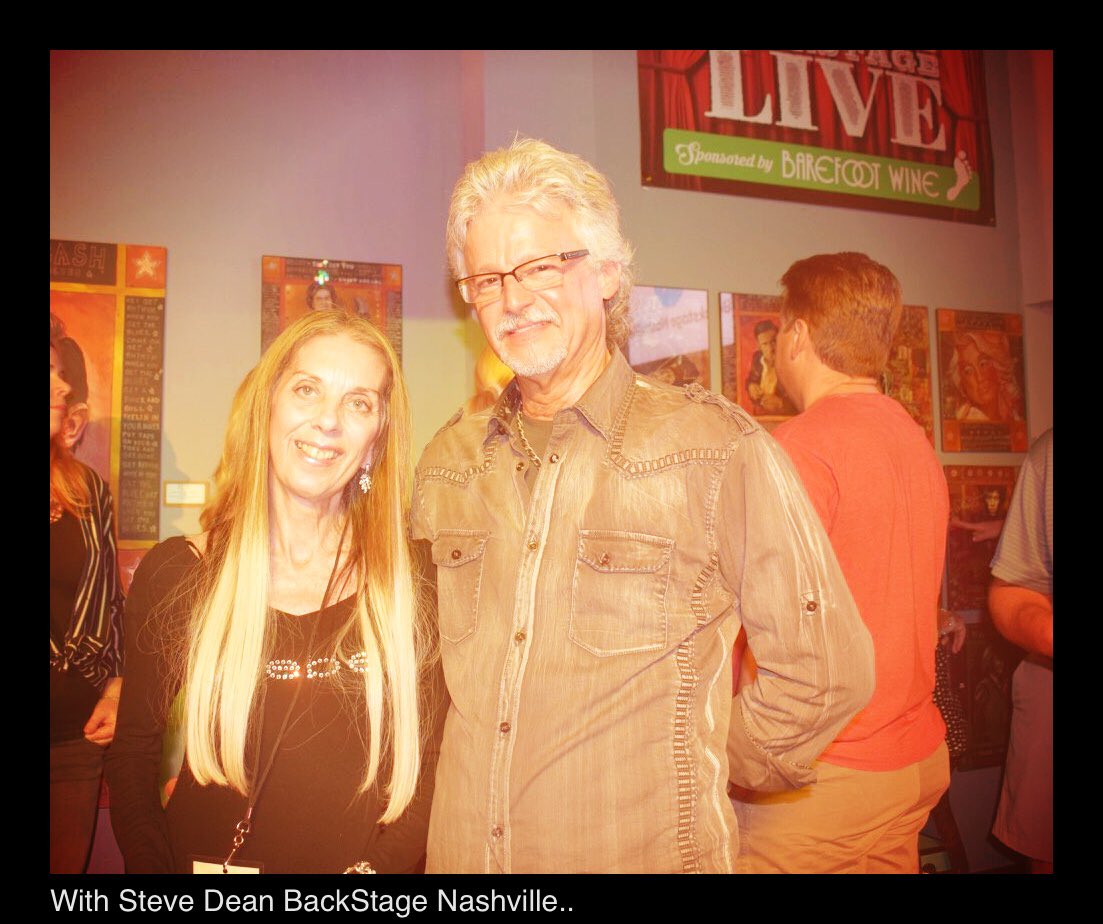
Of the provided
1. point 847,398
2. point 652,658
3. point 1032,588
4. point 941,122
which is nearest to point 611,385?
point 652,658

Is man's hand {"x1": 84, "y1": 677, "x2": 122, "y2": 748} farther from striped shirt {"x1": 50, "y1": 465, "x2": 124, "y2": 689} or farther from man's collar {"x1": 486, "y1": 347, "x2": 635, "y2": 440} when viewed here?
man's collar {"x1": 486, "y1": 347, "x2": 635, "y2": 440}

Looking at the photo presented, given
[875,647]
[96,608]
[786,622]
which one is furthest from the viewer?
[96,608]

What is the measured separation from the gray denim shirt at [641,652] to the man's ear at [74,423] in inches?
66.7

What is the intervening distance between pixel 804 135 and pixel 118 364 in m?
2.48

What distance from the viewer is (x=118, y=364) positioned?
2.59m

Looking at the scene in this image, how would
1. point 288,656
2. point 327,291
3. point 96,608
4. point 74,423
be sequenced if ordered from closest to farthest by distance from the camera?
point 288,656
point 96,608
point 74,423
point 327,291

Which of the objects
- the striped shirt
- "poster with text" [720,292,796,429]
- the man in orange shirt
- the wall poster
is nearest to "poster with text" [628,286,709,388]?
"poster with text" [720,292,796,429]

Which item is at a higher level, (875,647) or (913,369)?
(913,369)

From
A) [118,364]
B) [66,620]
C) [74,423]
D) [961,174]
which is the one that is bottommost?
[66,620]

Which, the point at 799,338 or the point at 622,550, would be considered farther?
the point at 799,338

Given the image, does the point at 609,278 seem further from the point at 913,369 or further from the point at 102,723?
the point at 102,723

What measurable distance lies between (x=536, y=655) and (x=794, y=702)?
0.51 m

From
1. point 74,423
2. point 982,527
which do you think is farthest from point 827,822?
point 74,423

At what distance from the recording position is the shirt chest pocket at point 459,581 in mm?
1641
